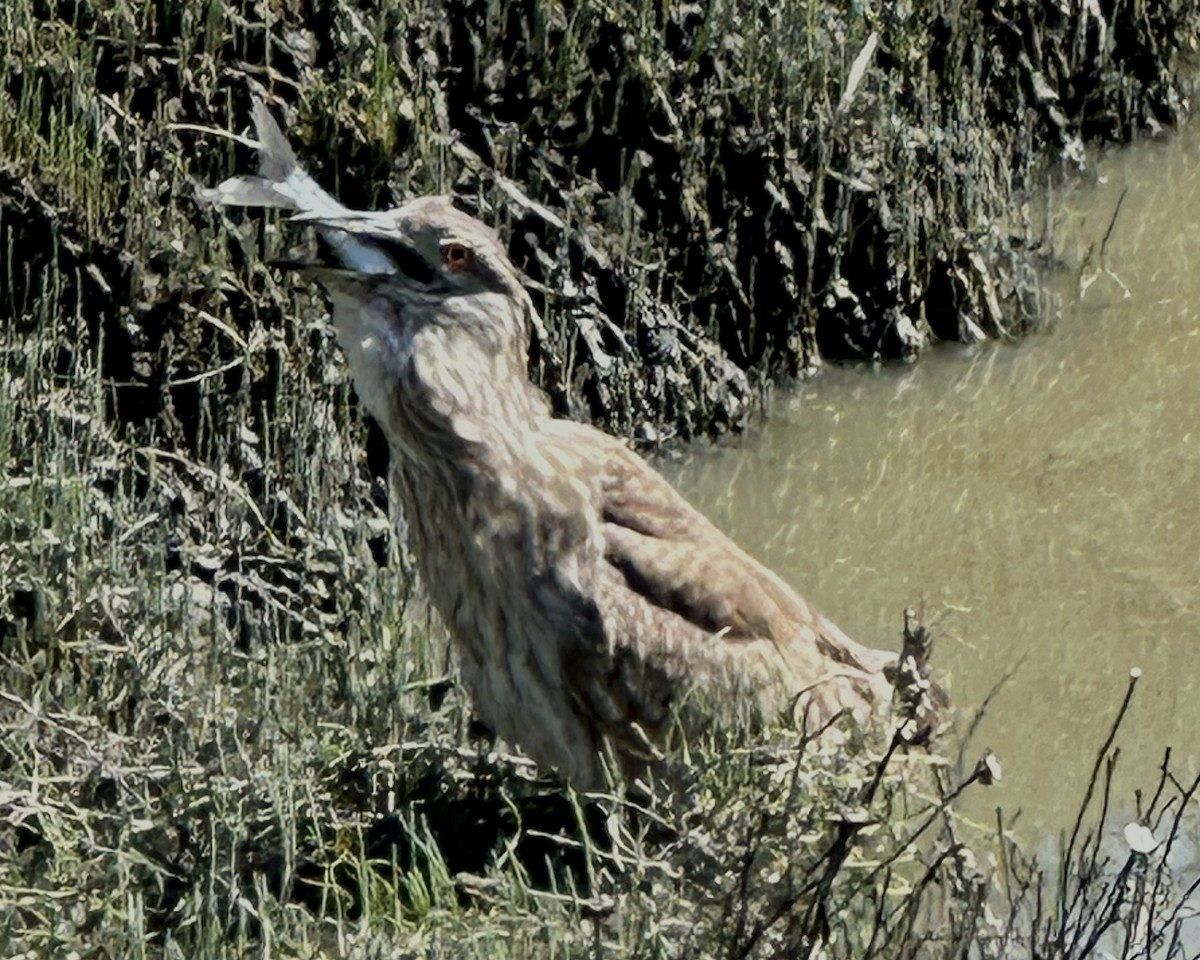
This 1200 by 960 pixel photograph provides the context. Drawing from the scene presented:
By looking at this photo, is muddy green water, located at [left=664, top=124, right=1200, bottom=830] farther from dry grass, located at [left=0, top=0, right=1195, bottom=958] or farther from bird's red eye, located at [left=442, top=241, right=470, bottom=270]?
bird's red eye, located at [left=442, top=241, right=470, bottom=270]

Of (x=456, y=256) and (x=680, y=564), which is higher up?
(x=456, y=256)

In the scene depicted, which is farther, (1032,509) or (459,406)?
(1032,509)

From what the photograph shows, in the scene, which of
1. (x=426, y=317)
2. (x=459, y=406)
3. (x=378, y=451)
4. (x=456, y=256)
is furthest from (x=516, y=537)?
(x=378, y=451)

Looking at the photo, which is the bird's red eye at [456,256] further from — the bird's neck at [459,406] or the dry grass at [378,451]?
the dry grass at [378,451]

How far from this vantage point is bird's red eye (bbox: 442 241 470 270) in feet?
19.3

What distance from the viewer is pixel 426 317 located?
5.97m

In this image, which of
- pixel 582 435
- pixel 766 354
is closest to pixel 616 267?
pixel 766 354

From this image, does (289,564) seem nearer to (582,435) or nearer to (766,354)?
(582,435)

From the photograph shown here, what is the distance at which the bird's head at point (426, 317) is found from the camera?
19.3 feet

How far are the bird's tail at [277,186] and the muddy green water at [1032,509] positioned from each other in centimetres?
209

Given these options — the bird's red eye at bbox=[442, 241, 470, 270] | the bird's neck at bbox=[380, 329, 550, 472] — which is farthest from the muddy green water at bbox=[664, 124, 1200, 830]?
the bird's red eye at bbox=[442, 241, 470, 270]

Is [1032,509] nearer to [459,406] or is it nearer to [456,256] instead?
[459,406]

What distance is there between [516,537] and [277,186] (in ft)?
3.13

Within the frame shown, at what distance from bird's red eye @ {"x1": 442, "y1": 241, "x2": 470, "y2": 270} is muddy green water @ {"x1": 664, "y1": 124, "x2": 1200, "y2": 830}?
1816 millimetres
